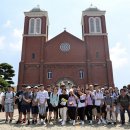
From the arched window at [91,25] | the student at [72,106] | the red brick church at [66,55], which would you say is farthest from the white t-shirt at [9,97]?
the arched window at [91,25]

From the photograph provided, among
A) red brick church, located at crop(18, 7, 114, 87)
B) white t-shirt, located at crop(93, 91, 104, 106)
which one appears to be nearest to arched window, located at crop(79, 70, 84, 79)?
red brick church, located at crop(18, 7, 114, 87)

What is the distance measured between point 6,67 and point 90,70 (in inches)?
480

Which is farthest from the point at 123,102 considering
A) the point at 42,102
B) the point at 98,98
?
the point at 42,102

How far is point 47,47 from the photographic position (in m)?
32.5

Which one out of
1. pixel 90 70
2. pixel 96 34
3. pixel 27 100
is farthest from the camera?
pixel 96 34

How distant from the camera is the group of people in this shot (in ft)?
31.7

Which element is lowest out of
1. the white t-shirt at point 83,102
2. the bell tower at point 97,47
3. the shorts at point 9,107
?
the shorts at point 9,107

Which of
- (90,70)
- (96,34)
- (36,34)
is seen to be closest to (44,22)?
(36,34)

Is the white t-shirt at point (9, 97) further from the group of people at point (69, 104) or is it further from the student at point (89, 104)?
the student at point (89, 104)

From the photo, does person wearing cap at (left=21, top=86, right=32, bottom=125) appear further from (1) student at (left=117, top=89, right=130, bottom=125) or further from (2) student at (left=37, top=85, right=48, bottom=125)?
(1) student at (left=117, top=89, right=130, bottom=125)

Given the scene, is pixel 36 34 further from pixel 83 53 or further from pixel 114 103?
pixel 114 103

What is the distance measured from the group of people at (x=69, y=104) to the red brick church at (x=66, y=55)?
19.7 meters

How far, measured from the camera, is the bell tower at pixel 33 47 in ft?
100

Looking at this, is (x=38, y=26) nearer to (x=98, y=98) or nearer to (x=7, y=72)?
(x=7, y=72)
